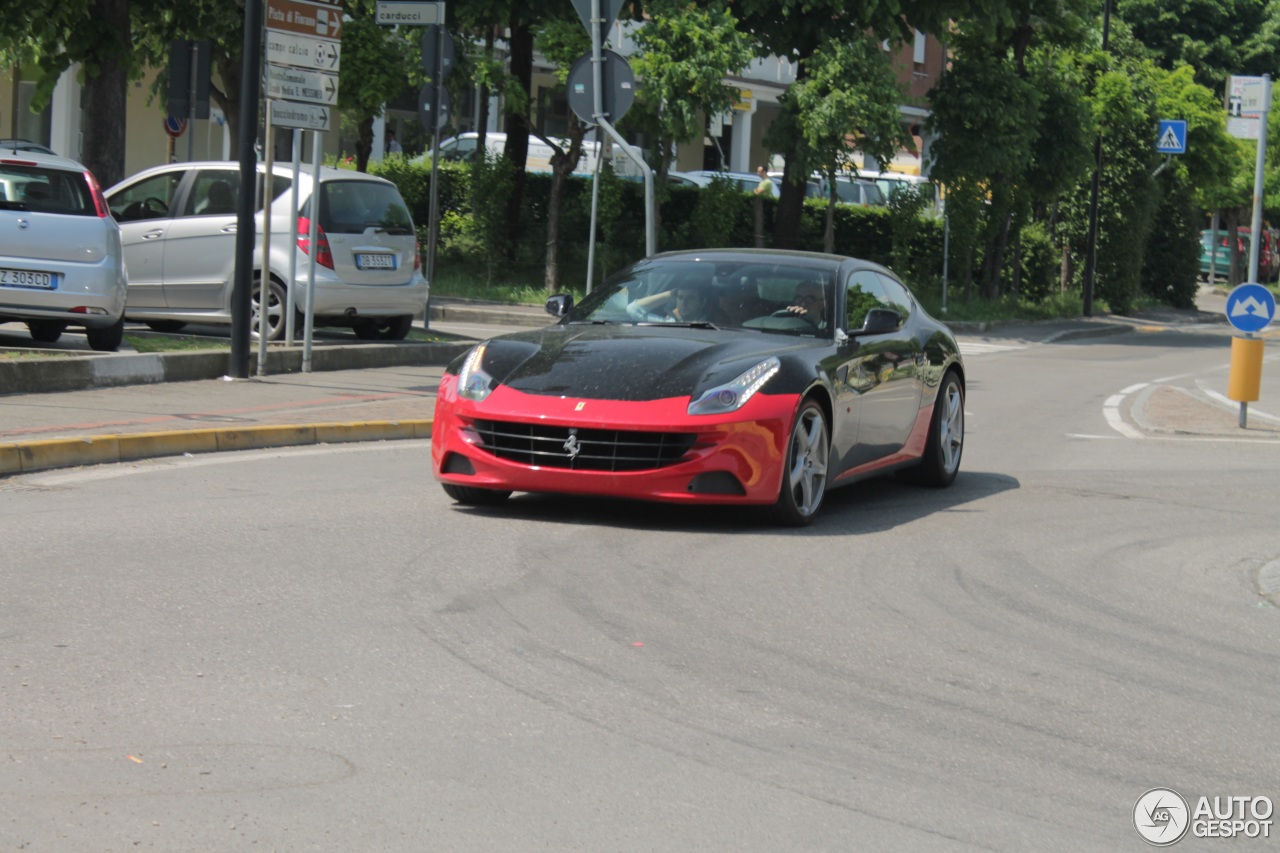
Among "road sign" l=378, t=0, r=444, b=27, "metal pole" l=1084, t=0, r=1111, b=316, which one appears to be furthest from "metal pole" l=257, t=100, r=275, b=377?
"metal pole" l=1084, t=0, r=1111, b=316

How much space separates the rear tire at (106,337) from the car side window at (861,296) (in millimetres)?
7052

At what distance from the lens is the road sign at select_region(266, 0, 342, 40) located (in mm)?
14648

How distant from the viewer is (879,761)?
5.05 metres

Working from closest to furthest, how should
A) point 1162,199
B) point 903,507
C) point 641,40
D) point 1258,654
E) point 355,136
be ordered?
point 1258,654, point 903,507, point 641,40, point 1162,199, point 355,136

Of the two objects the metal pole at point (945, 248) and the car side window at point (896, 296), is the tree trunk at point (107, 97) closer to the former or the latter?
the car side window at point (896, 296)

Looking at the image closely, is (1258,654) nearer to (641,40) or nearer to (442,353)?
(442,353)

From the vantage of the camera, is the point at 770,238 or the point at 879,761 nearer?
the point at 879,761

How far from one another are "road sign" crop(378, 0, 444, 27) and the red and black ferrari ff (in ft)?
32.0

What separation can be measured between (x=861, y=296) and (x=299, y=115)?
6.46m

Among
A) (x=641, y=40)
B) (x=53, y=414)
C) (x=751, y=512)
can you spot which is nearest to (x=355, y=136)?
(x=641, y=40)

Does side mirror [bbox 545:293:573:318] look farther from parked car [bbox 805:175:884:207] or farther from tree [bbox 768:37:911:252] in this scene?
parked car [bbox 805:175:884:207]

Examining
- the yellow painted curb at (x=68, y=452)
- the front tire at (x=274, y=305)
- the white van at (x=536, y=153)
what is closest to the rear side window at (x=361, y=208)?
the front tire at (x=274, y=305)

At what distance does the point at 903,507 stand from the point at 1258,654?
363 cm

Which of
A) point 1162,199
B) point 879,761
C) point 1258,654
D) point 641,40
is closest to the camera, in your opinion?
point 879,761
